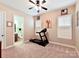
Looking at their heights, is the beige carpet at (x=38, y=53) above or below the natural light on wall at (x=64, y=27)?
below

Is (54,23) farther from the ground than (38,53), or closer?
farther from the ground

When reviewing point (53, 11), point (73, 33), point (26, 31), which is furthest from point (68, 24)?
point (26, 31)

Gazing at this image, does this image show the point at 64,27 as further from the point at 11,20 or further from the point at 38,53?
the point at 11,20

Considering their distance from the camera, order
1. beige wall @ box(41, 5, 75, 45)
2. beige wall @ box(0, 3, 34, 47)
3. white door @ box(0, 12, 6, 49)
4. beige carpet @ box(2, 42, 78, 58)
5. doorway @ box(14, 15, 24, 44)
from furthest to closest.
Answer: doorway @ box(14, 15, 24, 44) < beige wall @ box(41, 5, 75, 45) < beige wall @ box(0, 3, 34, 47) < white door @ box(0, 12, 6, 49) < beige carpet @ box(2, 42, 78, 58)

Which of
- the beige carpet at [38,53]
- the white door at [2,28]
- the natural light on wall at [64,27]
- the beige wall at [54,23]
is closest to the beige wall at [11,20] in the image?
the white door at [2,28]

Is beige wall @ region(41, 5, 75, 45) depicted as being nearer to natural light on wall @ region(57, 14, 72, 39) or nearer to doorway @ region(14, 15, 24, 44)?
natural light on wall @ region(57, 14, 72, 39)

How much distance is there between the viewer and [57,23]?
6.84 metres

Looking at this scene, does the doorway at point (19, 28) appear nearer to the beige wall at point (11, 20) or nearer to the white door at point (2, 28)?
the beige wall at point (11, 20)

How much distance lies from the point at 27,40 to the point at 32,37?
664 mm

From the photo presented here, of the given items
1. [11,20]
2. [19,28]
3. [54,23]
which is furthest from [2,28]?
[19,28]

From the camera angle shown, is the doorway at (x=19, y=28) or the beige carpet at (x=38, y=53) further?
the doorway at (x=19, y=28)

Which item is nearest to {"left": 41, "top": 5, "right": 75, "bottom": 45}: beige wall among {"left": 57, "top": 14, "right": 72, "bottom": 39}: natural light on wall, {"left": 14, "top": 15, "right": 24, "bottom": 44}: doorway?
{"left": 57, "top": 14, "right": 72, "bottom": 39}: natural light on wall

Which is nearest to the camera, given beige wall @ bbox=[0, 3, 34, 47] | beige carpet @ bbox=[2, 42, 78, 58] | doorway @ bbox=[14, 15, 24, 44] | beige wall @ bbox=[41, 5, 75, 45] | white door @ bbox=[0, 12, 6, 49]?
beige carpet @ bbox=[2, 42, 78, 58]

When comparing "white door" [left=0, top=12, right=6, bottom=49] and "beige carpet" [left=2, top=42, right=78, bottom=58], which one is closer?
"beige carpet" [left=2, top=42, right=78, bottom=58]
